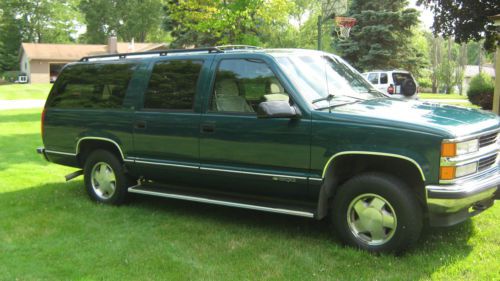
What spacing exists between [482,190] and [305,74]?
2.01 metres

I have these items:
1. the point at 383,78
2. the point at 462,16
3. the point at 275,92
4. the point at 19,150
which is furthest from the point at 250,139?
the point at 462,16

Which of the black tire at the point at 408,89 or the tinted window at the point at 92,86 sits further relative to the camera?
the black tire at the point at 408,89

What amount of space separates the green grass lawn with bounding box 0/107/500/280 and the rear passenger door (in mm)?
632

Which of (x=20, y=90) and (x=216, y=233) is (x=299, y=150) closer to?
(x=216, y=233)

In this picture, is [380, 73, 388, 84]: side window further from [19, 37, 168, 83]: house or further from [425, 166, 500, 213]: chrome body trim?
[19, 37, 168, 83]: house

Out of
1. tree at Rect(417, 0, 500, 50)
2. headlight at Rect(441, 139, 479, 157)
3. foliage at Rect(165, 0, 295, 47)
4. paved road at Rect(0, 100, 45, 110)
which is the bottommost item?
paved road at Rect(0, 100, 45, 110)

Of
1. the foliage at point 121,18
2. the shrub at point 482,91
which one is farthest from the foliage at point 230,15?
the foliage at point 121,18

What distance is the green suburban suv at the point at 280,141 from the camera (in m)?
4.34

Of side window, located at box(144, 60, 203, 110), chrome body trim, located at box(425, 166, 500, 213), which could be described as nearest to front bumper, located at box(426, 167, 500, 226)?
chrome body trim, located at box(425, 166, 500, 213)

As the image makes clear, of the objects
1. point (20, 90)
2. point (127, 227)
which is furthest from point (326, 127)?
point (20, 90)

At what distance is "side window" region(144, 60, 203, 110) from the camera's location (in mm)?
5645

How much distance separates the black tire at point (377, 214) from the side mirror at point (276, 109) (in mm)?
862

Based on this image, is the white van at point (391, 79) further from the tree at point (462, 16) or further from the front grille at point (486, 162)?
the front grille at point (486, 162)

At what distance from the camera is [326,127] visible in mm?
4633
